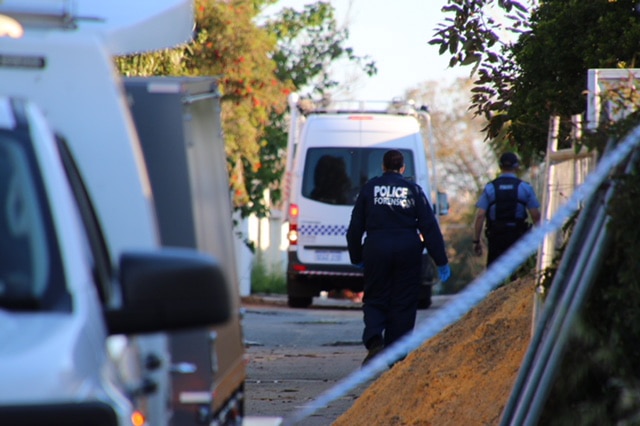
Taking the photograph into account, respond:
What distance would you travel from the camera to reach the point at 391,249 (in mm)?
10266

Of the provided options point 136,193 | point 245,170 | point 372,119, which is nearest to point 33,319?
point 136,193

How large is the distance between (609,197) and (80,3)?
2.16 m

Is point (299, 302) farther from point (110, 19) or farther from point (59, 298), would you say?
point (59, 298)

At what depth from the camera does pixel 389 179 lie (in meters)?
10.4

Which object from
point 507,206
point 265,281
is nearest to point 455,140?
point 265,281

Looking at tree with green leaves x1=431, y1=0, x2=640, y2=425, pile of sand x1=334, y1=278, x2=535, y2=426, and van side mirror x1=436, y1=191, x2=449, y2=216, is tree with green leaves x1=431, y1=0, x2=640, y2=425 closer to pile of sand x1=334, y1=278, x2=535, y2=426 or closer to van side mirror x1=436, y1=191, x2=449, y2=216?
pile of sand x1=334, y1=278, x2=535, y2=426

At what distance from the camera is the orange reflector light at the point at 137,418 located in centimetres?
318

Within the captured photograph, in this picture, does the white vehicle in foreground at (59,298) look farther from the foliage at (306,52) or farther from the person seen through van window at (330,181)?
the foliage at (306,52)

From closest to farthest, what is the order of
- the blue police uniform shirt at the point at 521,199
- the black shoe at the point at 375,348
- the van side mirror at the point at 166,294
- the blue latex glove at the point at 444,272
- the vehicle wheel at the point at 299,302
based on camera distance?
the van side mirror at the point at 166,294
the black shoe at the point at 375,348
the blue latex glove at the point at 444,272
the blue police uniform shirt at the point at 521,199
the vehicle wheel at the point at 299,302

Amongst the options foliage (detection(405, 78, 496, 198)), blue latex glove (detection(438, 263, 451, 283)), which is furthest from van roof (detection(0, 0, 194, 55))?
foliage (detection(405, 78, 496, 198))

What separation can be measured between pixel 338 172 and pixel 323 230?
0.91 metres

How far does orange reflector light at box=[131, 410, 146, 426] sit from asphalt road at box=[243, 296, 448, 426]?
5.39 meters

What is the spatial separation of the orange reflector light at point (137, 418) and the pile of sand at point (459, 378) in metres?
3.91

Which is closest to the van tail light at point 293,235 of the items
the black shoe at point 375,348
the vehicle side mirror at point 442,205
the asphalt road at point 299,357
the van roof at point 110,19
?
the asphalt road at point 299,357
